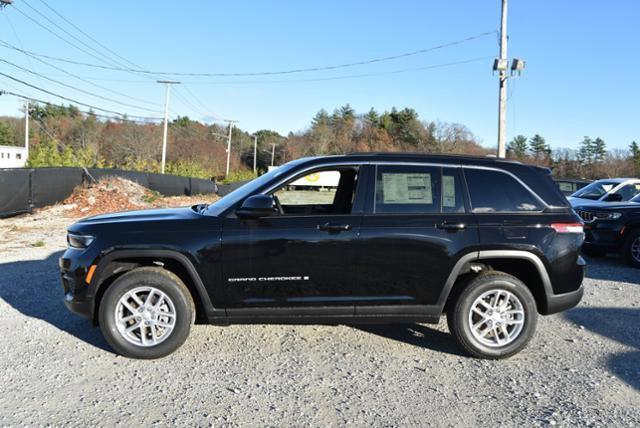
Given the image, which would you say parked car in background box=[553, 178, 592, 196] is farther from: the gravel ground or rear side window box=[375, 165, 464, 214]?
rear side window box=[375, 165, 464, 214]

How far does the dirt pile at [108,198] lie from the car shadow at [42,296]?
905cm

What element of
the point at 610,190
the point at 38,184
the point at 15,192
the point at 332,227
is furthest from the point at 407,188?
the point at 38,184

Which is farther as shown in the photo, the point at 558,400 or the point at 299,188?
the point at 299,188

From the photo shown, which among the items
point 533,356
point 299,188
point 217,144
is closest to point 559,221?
point 533,356

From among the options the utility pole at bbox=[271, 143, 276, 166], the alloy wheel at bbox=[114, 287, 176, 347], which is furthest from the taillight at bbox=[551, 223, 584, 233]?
the utility pole at bbox=[271, 143, 276, 166]

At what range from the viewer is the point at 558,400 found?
3.50m

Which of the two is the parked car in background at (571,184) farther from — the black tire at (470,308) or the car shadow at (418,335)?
the black tire at (470,308)

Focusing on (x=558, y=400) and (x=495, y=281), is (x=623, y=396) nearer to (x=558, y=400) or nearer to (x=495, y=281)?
(x=558, y=400)

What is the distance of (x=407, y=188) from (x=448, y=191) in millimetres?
377

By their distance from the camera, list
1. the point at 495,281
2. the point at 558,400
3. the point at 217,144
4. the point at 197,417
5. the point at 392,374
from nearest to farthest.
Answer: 1. the point at 197,417
2. the point at 558,400
3. the point at 392,374
4. the point at 495,281
5. the point at 217,144

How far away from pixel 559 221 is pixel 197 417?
3.45m

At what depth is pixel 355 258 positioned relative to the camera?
13.3ft

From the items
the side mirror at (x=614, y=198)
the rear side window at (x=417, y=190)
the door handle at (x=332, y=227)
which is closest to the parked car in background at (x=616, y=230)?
the side mirror at (x=614, y=198)

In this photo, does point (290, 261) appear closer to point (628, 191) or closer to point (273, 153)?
point (628, 191)
